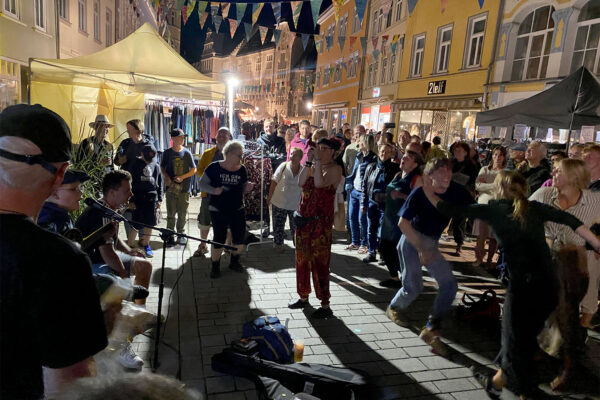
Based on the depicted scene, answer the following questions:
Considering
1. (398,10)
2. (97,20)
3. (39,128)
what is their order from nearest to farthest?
(39,128) → (97,20) → (398,10)

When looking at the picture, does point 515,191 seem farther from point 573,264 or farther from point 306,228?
point 306,228

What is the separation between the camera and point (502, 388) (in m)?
3.09

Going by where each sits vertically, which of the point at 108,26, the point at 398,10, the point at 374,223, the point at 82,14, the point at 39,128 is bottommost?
the point at 374,223

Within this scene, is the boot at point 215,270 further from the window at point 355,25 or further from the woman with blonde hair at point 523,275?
the window at point 355,25

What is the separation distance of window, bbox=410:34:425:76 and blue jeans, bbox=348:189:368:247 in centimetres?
1471

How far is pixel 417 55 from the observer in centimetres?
1945

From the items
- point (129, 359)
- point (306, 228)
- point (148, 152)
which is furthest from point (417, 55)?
point (129, 359)

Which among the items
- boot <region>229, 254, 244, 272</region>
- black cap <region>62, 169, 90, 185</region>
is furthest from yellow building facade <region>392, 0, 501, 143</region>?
black cap <region>62, 169, 90, 185</region>

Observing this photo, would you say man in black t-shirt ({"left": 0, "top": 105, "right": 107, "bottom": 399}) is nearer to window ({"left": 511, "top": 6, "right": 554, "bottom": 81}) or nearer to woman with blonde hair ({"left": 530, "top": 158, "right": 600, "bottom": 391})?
woman with blonde hair ({"left": 530, "top": 158, "right": 600, "bottom": 391})

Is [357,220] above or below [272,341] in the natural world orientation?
above

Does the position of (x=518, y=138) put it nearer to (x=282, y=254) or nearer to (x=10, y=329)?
(x=282, y=254)

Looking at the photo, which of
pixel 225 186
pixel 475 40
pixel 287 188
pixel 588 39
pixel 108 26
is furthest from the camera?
pixel 108 26

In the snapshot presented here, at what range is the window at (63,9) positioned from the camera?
13.9m

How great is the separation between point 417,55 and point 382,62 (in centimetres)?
397
